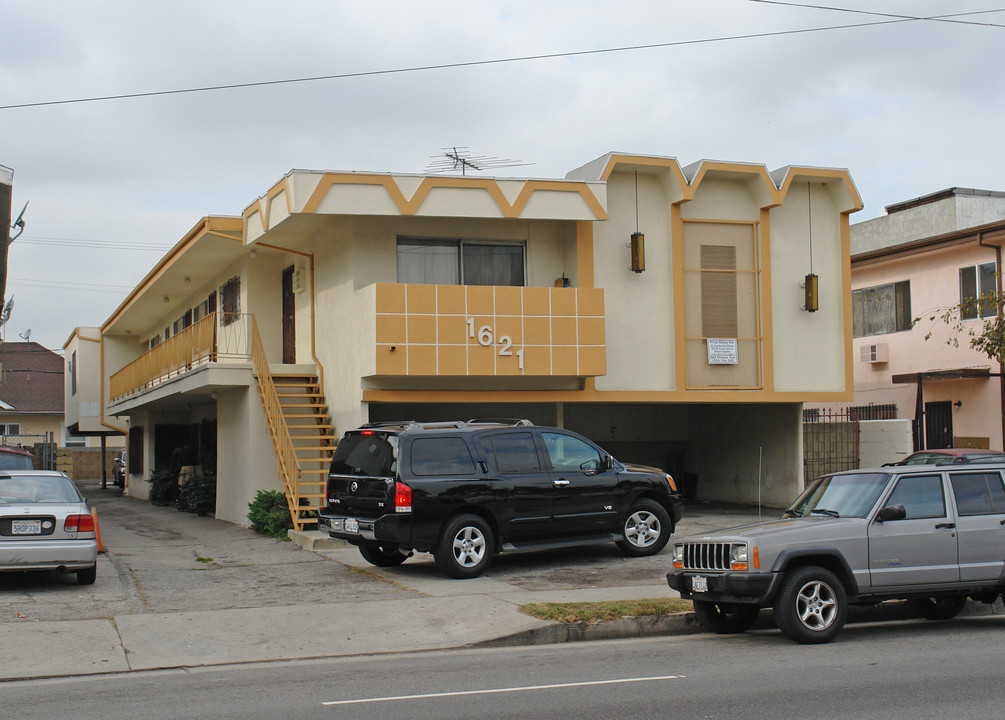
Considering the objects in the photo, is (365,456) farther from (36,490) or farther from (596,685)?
(596,685)

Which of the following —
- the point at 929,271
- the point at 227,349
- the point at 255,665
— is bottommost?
the point at 255,665

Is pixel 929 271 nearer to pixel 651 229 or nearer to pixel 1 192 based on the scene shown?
pixel 651 229

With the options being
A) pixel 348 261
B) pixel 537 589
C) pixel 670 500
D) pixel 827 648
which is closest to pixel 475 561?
pixel 537 589

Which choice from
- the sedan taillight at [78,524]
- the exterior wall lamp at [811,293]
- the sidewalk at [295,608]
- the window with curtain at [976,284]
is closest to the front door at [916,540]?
the sidewalk at [295,608]

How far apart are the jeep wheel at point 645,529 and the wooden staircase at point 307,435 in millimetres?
5659

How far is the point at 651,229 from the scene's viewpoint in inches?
828

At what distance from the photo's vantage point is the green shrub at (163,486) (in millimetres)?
30453

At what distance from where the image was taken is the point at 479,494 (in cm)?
1379

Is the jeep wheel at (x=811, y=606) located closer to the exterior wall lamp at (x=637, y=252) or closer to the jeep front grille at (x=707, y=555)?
the jeep front grille at (x=707, y=555)

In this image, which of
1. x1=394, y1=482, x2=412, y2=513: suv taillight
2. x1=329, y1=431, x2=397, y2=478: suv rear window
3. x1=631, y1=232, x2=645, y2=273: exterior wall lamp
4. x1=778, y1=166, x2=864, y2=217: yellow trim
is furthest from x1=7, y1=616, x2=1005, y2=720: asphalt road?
x1=778, y1=166, x2=864, y2=217: yellow trim

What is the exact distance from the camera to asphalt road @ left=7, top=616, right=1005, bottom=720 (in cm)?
737

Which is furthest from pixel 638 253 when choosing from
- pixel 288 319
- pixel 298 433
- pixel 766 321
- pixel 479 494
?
pixel 479 494

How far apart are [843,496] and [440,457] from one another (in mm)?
5232

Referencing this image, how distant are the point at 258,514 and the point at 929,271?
59.5 ft
